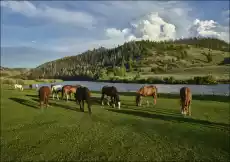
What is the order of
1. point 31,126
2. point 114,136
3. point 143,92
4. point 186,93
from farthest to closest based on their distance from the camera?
point 143,92
point 186,93
point 31,126
point 114,136

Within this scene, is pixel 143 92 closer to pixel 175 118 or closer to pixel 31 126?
pixel 175 118

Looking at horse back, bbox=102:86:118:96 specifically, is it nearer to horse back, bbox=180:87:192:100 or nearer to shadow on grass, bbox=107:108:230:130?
shadow on grass, bbox=107:108:230:130

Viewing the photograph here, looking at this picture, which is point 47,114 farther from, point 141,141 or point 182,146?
point 182,146

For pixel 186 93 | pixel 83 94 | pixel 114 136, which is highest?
pixel 186 93

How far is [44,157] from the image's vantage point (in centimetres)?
1248

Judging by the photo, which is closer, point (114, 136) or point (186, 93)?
point (114, 136)

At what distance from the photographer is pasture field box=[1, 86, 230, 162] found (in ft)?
41.2

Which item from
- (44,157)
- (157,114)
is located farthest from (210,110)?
(44,157)

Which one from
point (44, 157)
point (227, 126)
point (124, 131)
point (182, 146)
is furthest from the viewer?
point (227, 126)

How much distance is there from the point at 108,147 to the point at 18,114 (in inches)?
516

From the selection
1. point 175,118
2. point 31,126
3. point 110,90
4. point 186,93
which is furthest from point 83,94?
point 186,93

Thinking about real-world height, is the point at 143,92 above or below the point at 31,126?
above

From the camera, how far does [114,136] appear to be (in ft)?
50.9

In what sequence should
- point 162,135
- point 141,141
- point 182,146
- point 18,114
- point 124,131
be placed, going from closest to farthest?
point 182,146 → point 141,141 → point 162,135 → point 124,131 → point 18,114
